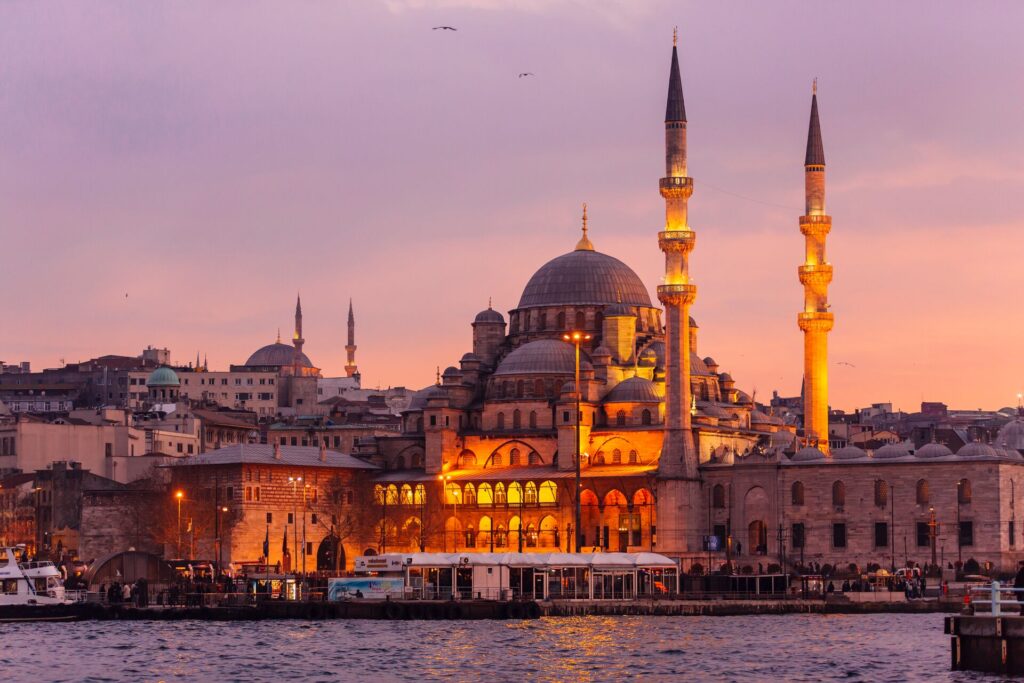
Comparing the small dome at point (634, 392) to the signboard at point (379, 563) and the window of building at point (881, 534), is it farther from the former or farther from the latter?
the signboard at point (379, 563)

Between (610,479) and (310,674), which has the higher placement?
(610,479)

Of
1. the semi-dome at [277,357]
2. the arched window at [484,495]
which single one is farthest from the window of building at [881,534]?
the semi-dome at [277,357]

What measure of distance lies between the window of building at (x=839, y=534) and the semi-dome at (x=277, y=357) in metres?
85.2

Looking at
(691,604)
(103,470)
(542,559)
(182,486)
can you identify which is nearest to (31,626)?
(542,559)

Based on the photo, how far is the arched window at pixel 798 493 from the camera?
90.6m

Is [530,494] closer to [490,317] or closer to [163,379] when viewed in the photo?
[490,317]

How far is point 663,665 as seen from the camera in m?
53.0

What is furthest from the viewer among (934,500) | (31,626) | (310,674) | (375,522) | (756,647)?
(375,522)

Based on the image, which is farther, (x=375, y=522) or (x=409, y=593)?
(x=375, y=522)

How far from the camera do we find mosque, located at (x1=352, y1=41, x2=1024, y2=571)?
88.2m

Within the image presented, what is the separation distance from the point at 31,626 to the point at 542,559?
57.9ft

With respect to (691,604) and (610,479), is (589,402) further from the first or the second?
(691,604)

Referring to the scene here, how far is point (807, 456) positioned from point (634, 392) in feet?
33.5

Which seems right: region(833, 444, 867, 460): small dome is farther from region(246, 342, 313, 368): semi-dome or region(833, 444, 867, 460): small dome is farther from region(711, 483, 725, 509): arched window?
region(246, 342, 313, 368): semi-dome
